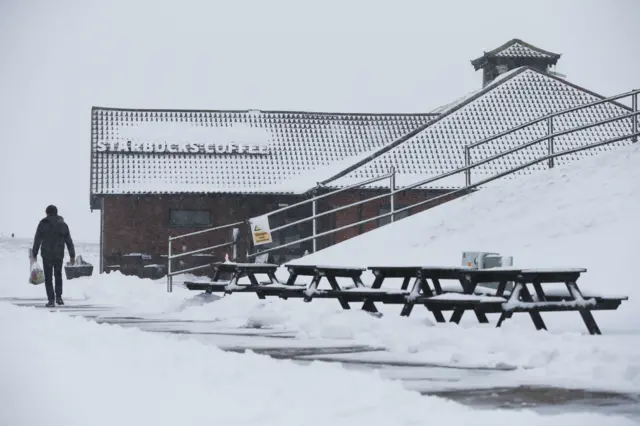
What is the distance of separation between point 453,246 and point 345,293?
16.5ft

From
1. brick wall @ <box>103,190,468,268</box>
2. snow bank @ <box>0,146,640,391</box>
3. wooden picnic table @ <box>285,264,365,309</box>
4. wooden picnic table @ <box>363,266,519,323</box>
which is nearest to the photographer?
snow bank @ <box>0,146,640,391</box>

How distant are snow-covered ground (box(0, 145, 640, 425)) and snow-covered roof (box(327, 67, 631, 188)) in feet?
52.6

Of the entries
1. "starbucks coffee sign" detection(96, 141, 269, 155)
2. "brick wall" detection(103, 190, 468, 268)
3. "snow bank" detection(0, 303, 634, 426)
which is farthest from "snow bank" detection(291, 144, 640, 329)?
"starbucks coffee sign" detection(96, 141, 269, 155)

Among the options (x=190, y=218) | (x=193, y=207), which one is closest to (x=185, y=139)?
(x=193, y=207)

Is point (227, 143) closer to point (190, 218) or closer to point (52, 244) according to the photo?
point (190, 218)

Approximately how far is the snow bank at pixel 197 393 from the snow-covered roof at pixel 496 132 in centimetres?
2701

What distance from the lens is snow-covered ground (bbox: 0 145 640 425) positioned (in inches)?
248

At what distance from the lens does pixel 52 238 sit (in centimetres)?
1841

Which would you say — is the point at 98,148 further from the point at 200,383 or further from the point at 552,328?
the point at 200,383

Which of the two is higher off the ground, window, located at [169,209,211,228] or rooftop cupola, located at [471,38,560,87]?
rooftop cupola, located at [471,38,560,87]

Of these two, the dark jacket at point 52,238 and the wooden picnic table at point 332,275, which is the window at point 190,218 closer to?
the dark jacket at point 52,238

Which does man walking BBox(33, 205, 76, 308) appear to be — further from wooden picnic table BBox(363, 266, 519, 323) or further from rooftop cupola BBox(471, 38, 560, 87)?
rooftop cupola BBox(471, 38, 560, 87)

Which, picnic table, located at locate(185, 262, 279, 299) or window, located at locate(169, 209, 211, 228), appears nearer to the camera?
picnic table, located at locate(185, 262, 279, 299)

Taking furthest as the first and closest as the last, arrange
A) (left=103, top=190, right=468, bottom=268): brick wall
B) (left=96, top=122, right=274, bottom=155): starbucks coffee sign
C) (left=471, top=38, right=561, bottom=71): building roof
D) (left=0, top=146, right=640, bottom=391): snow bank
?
(left=471, top=38, right=561, bottom=71): building roof
(left=96, top=122, right=274, bottom=155): starbucks coffee sign
(left=103, top=190, right=468, bottom=268): brick wall
(left=0, top=146, right=640, bottom=391): snow bank
